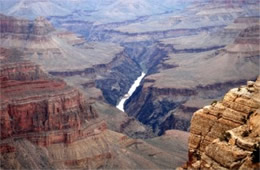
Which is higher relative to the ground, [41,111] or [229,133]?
[229,133]

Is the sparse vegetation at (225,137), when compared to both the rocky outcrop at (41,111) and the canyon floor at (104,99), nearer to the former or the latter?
the canyon floor at (104,99)

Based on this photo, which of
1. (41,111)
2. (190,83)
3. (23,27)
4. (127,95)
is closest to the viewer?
(41,111)

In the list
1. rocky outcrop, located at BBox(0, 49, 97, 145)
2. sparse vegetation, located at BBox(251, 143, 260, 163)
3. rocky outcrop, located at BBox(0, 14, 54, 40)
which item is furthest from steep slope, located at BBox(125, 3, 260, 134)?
sparse vegetation, located at BBox(251, 143, 260, 163)

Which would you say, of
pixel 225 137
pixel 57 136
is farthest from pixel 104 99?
pixel 225 137

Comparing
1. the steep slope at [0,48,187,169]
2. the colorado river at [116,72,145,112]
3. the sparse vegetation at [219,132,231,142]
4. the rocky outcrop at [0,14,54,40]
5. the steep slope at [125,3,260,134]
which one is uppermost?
the sparse vegetation at [219,132,231,142]

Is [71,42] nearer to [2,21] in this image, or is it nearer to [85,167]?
[2,21]

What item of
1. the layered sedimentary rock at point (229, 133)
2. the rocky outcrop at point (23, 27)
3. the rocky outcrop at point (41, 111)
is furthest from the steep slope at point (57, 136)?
the rocky outcrop at point (23, 27)

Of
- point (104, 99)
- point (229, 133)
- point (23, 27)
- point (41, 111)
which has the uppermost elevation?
point (229, 133)

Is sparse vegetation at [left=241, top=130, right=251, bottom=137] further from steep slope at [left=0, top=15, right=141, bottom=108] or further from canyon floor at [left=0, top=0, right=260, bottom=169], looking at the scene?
steep slope at [left=0, top=15, right=141, bottom=108]

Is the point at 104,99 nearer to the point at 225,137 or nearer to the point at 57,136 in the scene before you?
the point at 57,136

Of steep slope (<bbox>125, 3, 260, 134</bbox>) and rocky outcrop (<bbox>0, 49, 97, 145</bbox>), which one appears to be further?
steep slope (<bbox>125, 3, 260, 134</bbox>)
